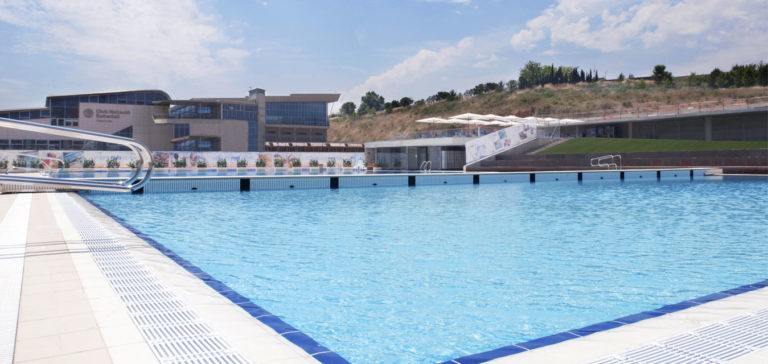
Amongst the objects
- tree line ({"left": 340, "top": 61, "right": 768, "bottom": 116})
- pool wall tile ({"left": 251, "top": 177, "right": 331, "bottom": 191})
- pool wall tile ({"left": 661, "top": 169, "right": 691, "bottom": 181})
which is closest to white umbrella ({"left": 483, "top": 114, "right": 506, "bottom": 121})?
pool wall tile ({"left": 661, "top": 169, "right": 691, "bottom": 181})

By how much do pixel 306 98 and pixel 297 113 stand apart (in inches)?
72.3

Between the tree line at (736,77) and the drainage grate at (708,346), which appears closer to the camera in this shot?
the drainage grate at (708,346)

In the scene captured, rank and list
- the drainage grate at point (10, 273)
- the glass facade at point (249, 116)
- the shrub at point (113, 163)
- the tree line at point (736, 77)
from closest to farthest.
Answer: the drainage grate at point (10, 273), the shrub at point (113, 163), the glass facade at point (249, 116), the tree line at point (736, 77)

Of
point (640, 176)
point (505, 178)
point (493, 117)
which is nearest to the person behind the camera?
point (505, 178)

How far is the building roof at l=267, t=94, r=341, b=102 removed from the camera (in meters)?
48.6

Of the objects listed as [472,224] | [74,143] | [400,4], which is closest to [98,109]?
[74,143]

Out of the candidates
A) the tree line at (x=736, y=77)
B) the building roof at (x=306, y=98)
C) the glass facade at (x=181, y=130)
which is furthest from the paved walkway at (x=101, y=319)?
the tree line at (x=736, y=77)

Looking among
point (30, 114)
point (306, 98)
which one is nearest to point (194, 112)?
point (306, 98)

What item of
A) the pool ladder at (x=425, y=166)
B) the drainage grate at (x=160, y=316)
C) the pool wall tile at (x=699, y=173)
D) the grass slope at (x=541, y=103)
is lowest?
the drainage grate at (x=160, y=316)

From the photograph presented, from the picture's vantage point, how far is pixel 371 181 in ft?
64.6

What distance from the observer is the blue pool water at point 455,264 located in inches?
143

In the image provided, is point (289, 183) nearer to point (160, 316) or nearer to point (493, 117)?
point (160, 316)

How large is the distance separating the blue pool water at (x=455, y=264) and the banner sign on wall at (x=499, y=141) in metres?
20.8

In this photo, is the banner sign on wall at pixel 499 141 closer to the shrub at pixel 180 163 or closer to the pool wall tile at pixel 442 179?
the pool wall tile at pixel 442 179
